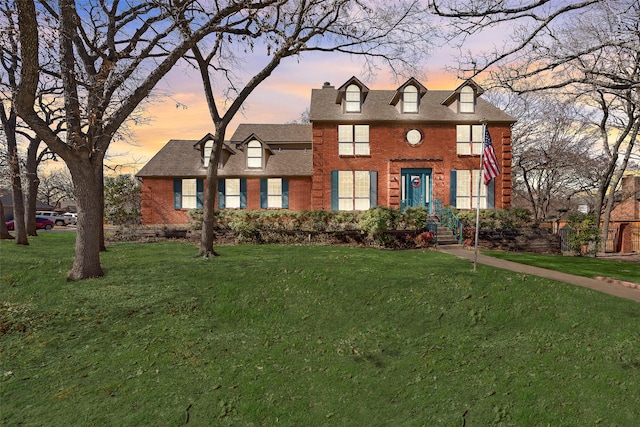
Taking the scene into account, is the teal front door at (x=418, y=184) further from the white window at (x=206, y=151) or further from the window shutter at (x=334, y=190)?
the white window at (x=206, y=151)

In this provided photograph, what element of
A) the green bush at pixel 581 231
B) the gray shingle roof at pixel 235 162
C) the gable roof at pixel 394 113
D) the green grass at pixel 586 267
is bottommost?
the green grass at pixel 586 267

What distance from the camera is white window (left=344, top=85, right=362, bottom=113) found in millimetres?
23734

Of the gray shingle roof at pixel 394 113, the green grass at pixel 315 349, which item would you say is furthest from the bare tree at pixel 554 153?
the green grass at pixel 315 349

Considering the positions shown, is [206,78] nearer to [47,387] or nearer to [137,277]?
[137,277]

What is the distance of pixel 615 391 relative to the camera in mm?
5910

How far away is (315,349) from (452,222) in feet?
47.8

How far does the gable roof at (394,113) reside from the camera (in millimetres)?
23375

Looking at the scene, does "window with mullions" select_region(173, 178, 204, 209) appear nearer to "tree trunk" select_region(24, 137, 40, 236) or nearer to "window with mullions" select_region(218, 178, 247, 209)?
"window with mullions" select_region(218, 178, 247, 209)

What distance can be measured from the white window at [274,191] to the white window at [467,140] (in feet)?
36.7

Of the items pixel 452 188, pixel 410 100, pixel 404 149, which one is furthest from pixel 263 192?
pixel 452 188

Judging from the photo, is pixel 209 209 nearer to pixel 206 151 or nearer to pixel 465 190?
pixel 206 151

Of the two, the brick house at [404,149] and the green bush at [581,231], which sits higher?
the brick house at [404,149]

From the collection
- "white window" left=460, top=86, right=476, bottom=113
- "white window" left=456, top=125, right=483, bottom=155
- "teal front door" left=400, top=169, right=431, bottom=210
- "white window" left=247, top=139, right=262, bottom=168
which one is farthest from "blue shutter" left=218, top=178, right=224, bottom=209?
"white window" left=460, top=86, right=476, bottom=113

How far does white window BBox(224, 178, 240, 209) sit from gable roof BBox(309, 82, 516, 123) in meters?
6.47
